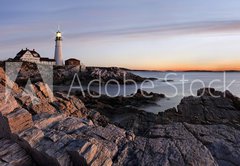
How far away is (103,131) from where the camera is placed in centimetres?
868

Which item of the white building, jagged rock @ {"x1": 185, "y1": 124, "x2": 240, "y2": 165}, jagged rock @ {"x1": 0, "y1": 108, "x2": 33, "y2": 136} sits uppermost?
the white building

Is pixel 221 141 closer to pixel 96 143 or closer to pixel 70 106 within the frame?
pixel 96 143

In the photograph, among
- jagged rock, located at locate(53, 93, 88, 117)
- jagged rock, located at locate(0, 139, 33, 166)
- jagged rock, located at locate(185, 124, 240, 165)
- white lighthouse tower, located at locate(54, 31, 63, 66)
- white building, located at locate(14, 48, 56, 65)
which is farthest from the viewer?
white building, located at locate(14, 48, 56, 65)

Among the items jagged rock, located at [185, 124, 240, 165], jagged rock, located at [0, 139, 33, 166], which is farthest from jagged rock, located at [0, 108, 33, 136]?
jagged rock, located at [185, 124, 240, 165]

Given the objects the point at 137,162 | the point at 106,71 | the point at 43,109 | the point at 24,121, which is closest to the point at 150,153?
the point at 137,162

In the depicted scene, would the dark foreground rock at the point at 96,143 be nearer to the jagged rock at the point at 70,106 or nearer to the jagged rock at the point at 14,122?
the jagged rock at the point at 14,122

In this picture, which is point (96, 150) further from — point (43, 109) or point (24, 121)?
point (43, 109)

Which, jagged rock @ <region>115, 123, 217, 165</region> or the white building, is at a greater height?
the white building

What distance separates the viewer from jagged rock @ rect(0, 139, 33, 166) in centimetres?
675

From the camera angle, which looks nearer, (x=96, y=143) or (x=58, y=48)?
(x=96, y=143)

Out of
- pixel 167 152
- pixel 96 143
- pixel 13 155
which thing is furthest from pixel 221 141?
pixel 13 155

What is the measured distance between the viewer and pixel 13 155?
6.98m

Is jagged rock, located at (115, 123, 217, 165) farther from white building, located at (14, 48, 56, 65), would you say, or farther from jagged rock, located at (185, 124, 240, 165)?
white building, located at (14, 48, 56, 65)

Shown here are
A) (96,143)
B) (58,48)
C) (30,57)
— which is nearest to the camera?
(96,143)
